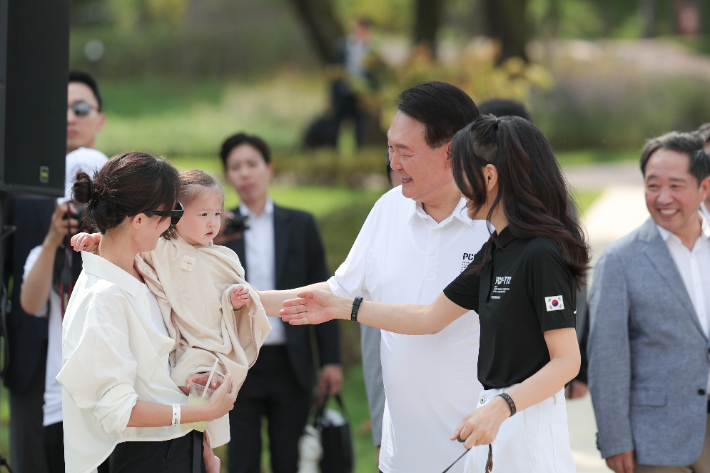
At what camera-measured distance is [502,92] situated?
9.34m

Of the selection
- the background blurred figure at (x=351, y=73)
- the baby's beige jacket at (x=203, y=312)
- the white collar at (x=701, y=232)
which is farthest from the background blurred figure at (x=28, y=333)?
the background blurred figure at (x=351, y=73)

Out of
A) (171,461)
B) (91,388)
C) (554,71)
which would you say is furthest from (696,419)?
(554,71)

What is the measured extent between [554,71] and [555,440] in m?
19.6

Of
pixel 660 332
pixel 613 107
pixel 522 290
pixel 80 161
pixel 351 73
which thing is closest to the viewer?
pixel 522 290

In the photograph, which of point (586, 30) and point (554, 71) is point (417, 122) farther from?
point (586, 30)

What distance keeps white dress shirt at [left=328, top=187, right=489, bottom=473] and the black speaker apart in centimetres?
131

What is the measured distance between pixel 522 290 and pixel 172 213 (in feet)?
3.65

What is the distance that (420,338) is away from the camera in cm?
305

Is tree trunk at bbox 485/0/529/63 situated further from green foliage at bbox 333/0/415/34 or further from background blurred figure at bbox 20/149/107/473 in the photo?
background blurred figure at bbox 20/149/107/473

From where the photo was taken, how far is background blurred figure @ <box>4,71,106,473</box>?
3982 millimetres

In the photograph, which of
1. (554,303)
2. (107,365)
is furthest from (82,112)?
(554,303)

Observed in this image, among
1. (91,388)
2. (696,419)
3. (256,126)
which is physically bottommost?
(696,419)

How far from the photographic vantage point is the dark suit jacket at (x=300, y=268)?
178 inches

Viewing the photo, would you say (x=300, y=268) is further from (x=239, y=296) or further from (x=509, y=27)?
(x=509, y=27)
